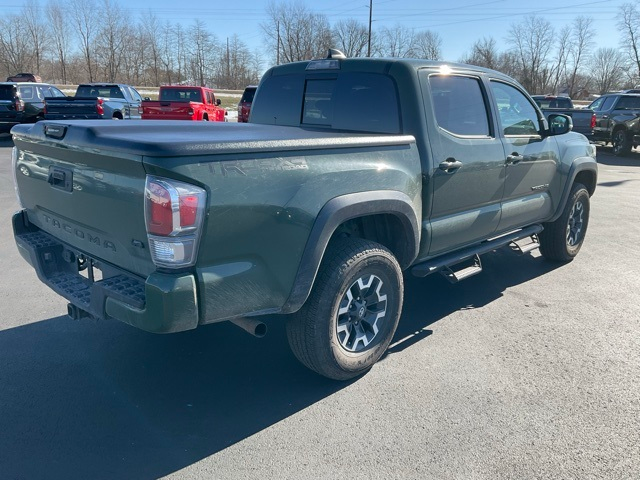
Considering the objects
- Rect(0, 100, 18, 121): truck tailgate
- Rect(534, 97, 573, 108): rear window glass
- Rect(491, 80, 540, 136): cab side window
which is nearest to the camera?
Rect(491, 80, 540, 136): cab side window

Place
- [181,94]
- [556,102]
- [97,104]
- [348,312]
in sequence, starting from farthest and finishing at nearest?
[556,102] < [181,94] < [97,104] < [348,312]

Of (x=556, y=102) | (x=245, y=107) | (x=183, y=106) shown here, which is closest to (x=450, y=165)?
(x=183, y=106)

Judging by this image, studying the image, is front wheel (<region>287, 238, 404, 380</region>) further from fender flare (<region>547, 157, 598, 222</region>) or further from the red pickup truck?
the red pickup truck

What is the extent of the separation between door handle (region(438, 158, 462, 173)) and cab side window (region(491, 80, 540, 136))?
0.97 m

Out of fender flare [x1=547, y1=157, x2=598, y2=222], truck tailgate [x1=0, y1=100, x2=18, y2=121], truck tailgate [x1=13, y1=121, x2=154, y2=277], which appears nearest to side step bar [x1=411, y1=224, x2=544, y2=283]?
fender flare [x1=547, y1=157, x2=598, y2=222]

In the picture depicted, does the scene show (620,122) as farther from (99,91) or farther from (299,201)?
(299,201)

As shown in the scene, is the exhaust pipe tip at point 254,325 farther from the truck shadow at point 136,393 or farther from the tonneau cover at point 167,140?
the tonneau cover at point 167,140

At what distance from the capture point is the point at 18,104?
16.6 metres

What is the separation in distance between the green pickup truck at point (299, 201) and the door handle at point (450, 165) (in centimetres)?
2

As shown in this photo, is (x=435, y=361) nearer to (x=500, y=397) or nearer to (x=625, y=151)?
(x=500, y=397)

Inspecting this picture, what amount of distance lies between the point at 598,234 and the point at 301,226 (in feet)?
20.1

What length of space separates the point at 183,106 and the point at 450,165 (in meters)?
14.5

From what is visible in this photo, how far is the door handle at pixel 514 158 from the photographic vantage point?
4.72m

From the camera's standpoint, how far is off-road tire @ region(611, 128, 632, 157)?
1750 cm
